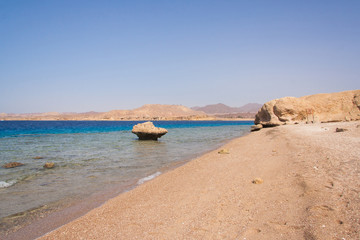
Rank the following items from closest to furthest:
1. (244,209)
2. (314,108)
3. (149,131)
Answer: (244,209), (149,131), (314,108)

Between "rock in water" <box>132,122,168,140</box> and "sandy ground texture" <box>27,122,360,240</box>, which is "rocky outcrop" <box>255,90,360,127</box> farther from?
"sandy ground texture" <box>27,122,360,240</box>

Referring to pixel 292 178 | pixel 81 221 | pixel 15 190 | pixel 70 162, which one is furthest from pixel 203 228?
pixel 70 162

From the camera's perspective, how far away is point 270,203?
14.4 ft

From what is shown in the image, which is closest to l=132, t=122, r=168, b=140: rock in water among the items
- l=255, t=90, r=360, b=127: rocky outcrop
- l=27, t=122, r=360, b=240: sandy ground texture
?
l=255, t=90, r=360, b=127: rocky outcrop

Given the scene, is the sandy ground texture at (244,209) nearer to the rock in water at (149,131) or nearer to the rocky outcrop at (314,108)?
the rock in water at (149,131)

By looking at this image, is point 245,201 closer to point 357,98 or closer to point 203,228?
point 203,228

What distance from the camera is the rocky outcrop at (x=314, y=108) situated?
28328mm

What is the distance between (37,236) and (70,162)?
8749 millimetres

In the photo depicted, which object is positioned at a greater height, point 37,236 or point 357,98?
point 357,98

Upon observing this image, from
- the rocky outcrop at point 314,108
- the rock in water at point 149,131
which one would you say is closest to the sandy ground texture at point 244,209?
the rock in water at point 149,131

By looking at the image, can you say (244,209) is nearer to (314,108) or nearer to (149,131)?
(149,131)

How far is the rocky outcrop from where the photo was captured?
28328 millimetres

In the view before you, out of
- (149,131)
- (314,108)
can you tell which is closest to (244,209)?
(149,131)

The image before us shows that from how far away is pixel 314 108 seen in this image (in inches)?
1216
